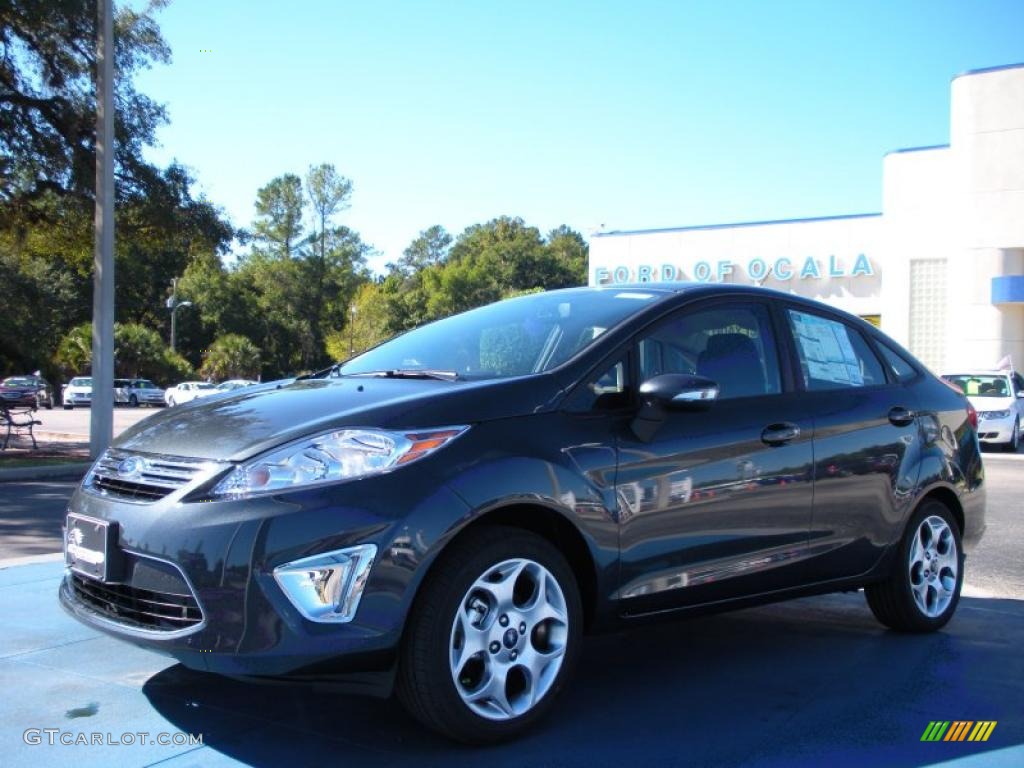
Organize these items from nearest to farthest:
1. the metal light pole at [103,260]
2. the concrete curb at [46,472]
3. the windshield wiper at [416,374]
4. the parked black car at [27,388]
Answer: the windshield wiper at [416,374]
the concrete curb at [46,472]
the metal light pole at [103,260]
the parked black car at [27,388]

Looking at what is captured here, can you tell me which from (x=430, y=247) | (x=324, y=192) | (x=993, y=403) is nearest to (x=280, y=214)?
(x=324, y=192)

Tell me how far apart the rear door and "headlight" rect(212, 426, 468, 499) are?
199cm

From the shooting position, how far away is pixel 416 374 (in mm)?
4098

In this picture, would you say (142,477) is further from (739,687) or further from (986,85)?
(986,85)

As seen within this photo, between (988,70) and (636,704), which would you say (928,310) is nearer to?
(988,70)

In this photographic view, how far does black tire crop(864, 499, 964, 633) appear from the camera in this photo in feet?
16.2

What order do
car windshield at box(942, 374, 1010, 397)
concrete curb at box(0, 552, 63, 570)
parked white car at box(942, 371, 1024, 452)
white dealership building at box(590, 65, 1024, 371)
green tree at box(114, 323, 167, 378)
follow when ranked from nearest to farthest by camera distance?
concrete curb at box(0, 552, 63, 570)
parked white car at box(942, 371, 1024, 452)
car windshield at box(942, 374, 1010, 397)
white dealership building at box(590, 65, 1024, 371)
green tree at box(114, 323, 167, 378)

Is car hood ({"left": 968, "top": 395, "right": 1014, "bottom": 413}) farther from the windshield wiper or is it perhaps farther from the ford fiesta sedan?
the windshield wiper

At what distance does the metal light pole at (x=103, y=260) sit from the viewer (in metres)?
14.5

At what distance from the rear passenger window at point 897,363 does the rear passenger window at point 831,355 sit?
0.11m

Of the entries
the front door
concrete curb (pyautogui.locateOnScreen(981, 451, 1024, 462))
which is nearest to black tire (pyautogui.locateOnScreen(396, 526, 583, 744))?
the front door

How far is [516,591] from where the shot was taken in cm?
347

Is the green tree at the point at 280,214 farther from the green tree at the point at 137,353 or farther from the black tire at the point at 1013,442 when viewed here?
the black tire at the point at 1013,442
